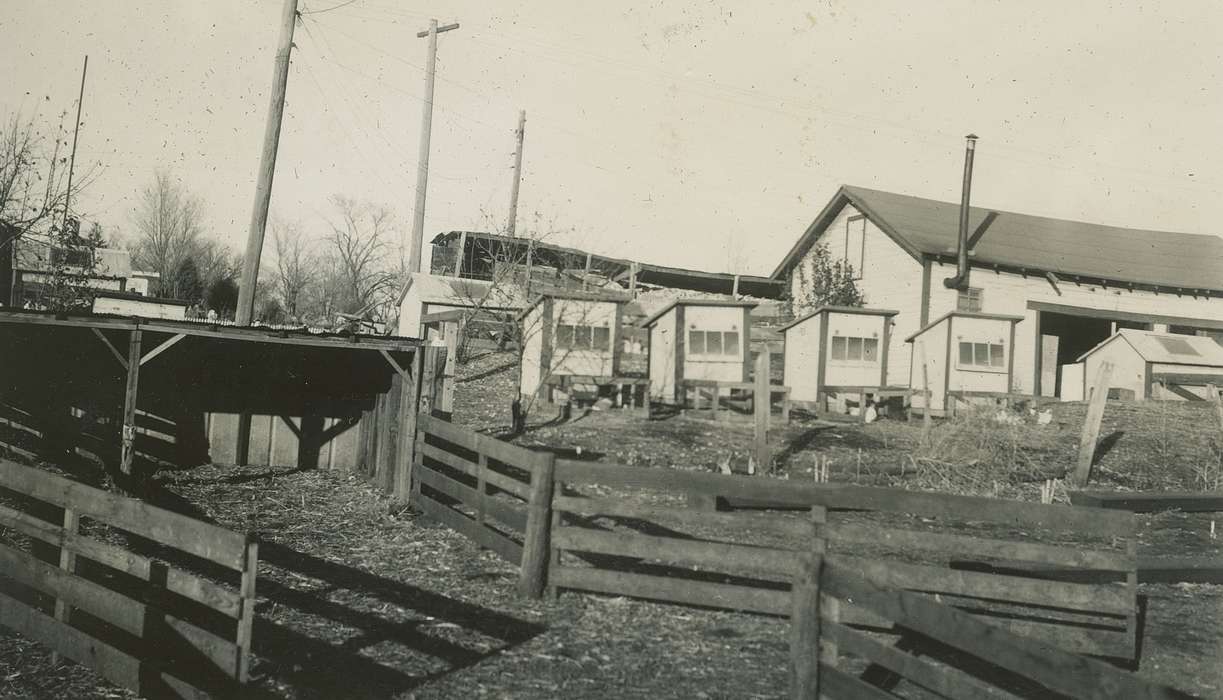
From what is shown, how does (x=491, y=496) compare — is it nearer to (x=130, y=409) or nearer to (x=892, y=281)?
(x=130, y=409)

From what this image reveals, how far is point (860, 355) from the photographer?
70.7ft

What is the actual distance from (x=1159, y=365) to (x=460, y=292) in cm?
2237

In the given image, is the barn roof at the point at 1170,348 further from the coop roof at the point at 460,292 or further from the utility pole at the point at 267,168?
the utility pole at the point at 267,168

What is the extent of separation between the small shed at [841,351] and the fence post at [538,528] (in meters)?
14.9

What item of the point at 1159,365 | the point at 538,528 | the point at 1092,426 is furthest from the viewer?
the point at 1159,365

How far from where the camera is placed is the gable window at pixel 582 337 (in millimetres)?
20797

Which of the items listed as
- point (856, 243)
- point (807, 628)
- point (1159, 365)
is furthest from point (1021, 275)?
point (807, 628)

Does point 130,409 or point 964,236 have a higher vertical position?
point 964,236

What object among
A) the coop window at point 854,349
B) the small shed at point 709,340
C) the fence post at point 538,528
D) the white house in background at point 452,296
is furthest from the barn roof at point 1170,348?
the fence post at point 538,528

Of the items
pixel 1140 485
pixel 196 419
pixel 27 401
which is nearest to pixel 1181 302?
pixel 1140 485

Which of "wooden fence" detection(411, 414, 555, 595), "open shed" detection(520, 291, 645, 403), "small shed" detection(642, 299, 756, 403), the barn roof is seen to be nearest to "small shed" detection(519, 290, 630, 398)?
"open shed" detection(520, 291, 645, 403)

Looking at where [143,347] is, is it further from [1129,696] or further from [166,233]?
[166,233]

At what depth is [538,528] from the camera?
7.32m

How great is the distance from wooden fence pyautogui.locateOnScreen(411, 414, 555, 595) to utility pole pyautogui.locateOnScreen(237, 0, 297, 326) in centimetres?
459
